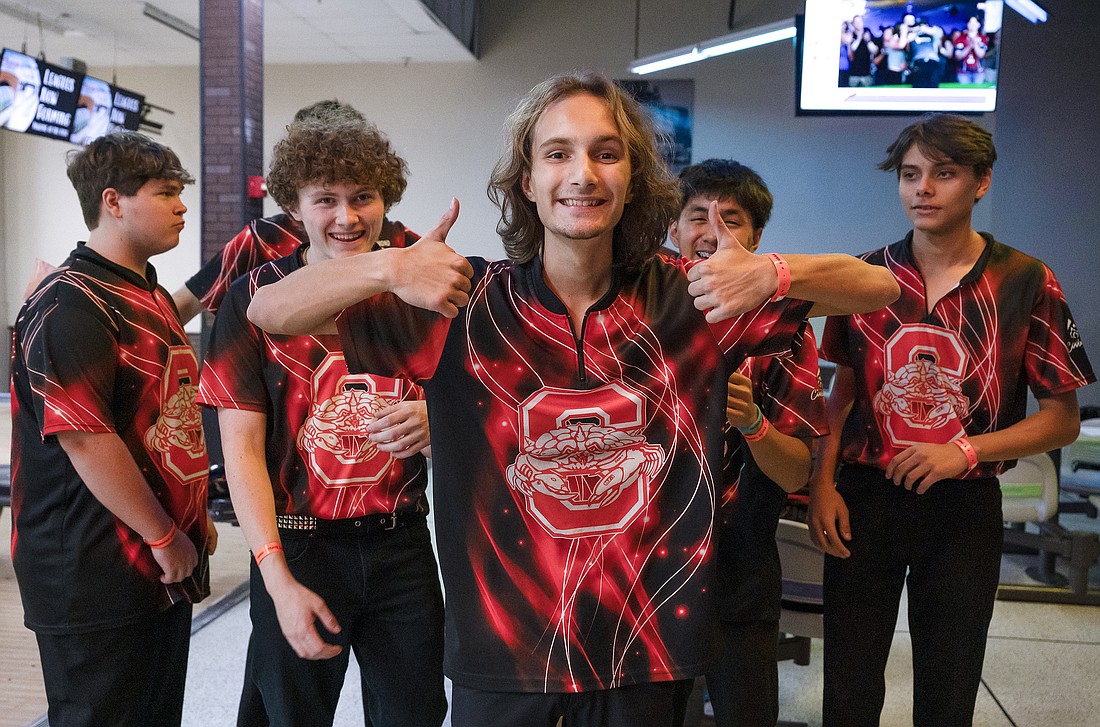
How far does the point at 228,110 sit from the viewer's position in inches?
242

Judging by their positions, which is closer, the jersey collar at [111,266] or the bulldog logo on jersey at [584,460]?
the bulldog logo on jersey at [584,460]

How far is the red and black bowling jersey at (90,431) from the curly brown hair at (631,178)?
38.2 inches

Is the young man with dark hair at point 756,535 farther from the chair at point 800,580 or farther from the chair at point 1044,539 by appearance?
the chair at point 1044,539

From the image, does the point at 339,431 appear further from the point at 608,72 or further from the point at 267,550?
the point at 608,72

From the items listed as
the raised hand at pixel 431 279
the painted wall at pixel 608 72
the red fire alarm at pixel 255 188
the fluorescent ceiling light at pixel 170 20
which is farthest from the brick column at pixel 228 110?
the raised hand at pixel 431 279

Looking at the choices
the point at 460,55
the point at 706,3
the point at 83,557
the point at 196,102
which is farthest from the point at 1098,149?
the point at 196,102

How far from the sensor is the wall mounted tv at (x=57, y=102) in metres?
7.12

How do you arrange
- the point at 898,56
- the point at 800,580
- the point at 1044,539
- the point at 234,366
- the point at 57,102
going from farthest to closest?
the point at 57,102 < the point at 898,56 < the point at 1044,539 < the point at 800,580 < the point at 234,366

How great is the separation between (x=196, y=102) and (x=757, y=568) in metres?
10.3

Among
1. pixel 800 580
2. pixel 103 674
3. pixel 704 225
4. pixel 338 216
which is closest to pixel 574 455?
pixel 338 216

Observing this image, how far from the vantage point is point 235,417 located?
1.86m

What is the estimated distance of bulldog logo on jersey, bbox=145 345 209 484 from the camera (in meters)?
2.09

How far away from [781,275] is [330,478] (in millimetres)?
1042

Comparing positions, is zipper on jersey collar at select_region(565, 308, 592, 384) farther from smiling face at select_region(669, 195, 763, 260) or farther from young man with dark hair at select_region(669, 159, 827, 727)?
smiling face at select_region(669, 195, 763, 260)
